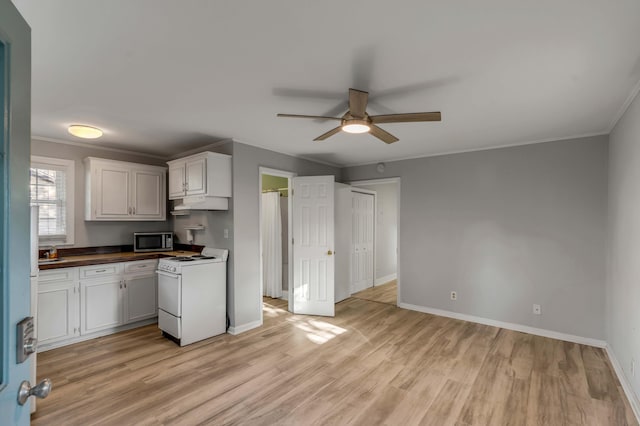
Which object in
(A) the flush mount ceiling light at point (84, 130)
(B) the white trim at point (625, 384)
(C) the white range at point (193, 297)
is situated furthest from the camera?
(C) the white range at point (193, 297)

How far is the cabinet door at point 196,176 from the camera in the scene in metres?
3.76

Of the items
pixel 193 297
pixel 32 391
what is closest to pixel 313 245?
pixel 193 297

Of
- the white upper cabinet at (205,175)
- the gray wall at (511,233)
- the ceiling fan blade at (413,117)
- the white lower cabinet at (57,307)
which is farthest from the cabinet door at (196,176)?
the gray wall at (511,233)

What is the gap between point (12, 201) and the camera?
2.74ft

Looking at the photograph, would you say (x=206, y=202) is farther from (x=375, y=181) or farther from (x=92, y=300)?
(x=375, y=181)

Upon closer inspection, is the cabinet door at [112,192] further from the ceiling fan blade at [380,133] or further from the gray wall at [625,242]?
the gray wall at [625,242]

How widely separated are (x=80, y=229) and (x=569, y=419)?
561 cm

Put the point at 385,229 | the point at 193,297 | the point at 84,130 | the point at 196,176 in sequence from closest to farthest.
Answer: the point at 84,130 → the point at 193,297 → the point at 196,176 → the point at 385,229

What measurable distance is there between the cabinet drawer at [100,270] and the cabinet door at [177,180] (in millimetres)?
1131

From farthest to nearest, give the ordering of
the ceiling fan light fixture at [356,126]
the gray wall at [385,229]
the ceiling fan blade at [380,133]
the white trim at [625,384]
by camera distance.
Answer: the gray wall at [385,229]
the ceiling fan blade at [380,133]
the ceiling fan light fixture at [356,126]
the white trim at [625,384]

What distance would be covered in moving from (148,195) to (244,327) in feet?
8.06

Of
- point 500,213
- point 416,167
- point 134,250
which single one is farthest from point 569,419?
point 134,250

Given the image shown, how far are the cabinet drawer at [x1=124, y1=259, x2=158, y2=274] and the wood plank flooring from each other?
3382 millimetres

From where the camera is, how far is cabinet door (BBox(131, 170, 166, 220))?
4469 mm
